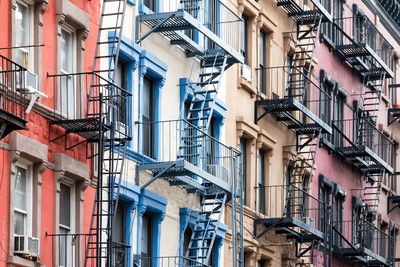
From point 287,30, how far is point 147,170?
43.4 feet

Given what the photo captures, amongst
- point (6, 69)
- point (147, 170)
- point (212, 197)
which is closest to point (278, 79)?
point (212, 197)

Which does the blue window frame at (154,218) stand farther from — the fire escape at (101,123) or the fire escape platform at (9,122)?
the fire escape platform at (9,122)

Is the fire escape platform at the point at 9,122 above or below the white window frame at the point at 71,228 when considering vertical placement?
above

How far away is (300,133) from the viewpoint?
149ft

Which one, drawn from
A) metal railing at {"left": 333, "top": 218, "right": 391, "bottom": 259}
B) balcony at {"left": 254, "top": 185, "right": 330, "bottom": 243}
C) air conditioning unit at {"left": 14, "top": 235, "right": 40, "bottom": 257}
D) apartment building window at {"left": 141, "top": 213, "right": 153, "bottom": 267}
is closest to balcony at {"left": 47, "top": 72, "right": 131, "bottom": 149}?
air conditioning unit at {"left": 14, "top": 235, "right": 40, "bottom": 257}

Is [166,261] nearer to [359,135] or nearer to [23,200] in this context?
[23,200]

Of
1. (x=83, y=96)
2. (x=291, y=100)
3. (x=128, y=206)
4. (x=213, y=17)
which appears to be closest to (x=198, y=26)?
(x=213, y=17)

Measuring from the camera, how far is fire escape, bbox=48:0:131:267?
29281 mm

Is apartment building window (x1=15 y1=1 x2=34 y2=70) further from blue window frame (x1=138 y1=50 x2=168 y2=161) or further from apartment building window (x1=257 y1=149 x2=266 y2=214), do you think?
apartment building window (x1=257 y1=149 x2=266 y2=214)

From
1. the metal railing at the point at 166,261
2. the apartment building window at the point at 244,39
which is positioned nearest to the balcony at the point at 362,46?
the apartment building window at the point at 244,39

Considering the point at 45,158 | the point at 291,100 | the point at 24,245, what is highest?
the point at 291,100

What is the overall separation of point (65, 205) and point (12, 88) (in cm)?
391

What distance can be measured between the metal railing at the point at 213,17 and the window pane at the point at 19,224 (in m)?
8.75

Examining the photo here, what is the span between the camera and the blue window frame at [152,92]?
1339 inches
